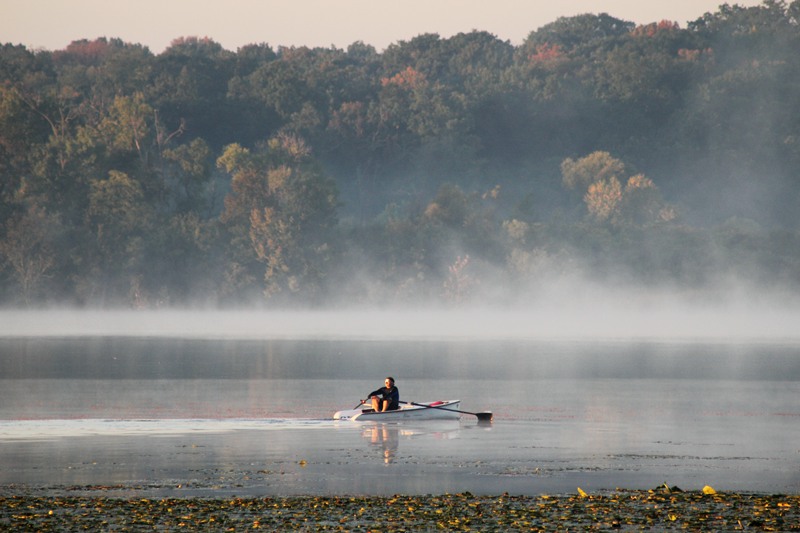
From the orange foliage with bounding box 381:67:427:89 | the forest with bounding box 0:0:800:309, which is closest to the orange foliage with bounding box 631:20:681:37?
the forest with bounding box 0:0:800:309

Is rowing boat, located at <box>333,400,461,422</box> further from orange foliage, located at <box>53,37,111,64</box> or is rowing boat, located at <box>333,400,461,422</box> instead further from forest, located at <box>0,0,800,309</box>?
orange foliage, located at <box>53,37,111,64</box>

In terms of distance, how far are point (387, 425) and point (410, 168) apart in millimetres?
116022

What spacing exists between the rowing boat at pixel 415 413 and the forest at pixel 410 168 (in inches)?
3017

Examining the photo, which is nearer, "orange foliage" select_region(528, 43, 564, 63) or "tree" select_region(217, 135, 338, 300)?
"tree" select_region(217, 135, 338, 300)

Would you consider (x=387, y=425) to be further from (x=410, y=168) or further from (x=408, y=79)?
(x=408, y=79)

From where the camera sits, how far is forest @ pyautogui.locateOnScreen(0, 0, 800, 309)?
114 m

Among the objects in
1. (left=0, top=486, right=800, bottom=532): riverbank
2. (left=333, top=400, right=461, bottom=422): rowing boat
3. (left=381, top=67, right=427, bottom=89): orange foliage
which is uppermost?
(left=381, top=67, right=427, bottom=89): orange foliage

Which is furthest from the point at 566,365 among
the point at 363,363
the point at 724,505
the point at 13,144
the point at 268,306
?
the point at 13,144

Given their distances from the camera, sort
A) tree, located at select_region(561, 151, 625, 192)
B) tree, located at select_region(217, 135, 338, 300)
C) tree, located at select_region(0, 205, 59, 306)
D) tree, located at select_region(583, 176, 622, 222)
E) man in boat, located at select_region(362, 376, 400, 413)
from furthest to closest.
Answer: tree, located at select_region(561, 151, 625, 192) < tree, located at select_region(583, 176, 622, 222) < tree, located at select_region(217, 135, 338, 300) < tree, located at select_region(0, 205, 59, 306) < man in boat, located at select_region(362, 376, 400, 413)

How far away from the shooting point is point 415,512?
21.4 m

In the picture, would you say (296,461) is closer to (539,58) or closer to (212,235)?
(212,235)

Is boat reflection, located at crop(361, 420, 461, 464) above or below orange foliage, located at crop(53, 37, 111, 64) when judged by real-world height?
below

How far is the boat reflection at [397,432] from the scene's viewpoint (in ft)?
104

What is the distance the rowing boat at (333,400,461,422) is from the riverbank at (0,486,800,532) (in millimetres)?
13314
